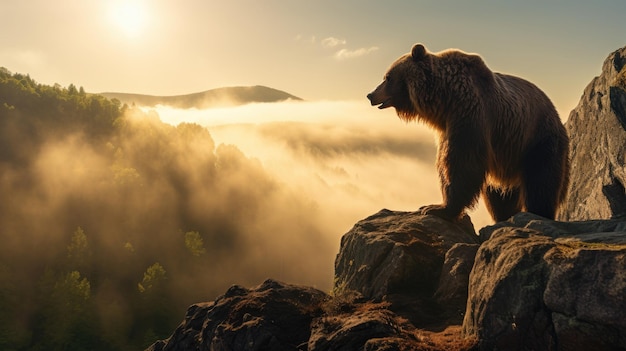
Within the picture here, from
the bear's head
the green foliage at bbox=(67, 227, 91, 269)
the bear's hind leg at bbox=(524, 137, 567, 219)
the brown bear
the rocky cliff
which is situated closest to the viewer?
the rocky cliff

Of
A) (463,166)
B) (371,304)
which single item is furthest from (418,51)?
(371,304)

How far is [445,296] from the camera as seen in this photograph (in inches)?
341

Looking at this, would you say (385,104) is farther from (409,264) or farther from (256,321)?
(256,321)

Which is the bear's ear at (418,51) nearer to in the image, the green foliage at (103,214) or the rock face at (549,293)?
the rock face at (549,293)

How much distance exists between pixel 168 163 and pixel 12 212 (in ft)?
170

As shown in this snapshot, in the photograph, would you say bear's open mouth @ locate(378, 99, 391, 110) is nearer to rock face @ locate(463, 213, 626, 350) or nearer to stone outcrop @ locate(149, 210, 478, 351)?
stone outcrop @ locate(149, 210, 478, 351)

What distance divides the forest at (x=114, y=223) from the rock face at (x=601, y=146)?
95951 millimetres

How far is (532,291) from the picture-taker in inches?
235

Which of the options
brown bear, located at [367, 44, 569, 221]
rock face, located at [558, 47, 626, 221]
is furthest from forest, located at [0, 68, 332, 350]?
brown bear, located at [367, 44, 569, 221]

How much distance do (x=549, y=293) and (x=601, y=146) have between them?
48.0 ft

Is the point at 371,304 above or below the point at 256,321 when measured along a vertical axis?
above

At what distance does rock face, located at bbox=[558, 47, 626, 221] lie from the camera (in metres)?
15.7

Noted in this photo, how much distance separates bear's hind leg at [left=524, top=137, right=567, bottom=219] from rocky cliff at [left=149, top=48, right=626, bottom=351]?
4.08 ft

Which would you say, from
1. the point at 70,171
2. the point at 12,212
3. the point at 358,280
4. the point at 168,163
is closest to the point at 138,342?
the point at 12,212
